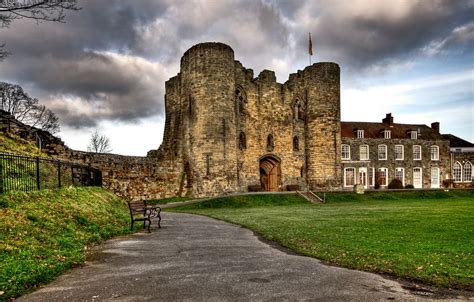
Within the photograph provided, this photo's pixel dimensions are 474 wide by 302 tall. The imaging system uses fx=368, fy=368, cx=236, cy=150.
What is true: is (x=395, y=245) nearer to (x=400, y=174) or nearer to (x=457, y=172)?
(x=400, y=174)

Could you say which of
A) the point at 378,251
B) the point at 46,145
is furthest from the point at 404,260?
the point at 46,145

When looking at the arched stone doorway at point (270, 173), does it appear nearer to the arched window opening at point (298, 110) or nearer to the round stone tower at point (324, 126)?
the round stone tower at point (324, 126)

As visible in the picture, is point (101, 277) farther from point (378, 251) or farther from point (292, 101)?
point (292, 101)

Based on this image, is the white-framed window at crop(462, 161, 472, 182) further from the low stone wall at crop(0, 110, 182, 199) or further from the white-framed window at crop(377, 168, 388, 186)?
the low stone wall at crop(0, 110, 182, 199)

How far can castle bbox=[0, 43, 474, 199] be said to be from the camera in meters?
32.7

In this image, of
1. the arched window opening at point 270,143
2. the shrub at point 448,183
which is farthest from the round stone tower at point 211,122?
the shrub at point 448,183

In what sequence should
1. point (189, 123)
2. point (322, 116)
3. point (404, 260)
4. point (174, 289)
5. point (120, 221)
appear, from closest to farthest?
point (174, 289) < point (404, 260) < point (120, 221) < point (189, 123) < point (322, 116)

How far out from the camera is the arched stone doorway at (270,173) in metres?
39.3

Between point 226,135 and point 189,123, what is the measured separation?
407cm

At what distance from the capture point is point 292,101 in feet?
133

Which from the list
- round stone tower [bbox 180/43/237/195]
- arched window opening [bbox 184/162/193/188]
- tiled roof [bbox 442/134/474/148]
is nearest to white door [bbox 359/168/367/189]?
tiled roof [bbox 442/134/474/148]

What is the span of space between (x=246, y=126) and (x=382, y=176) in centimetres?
2198

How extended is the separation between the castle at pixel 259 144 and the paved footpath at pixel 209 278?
19295 mm

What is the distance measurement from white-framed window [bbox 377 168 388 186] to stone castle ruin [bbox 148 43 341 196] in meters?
11.5
